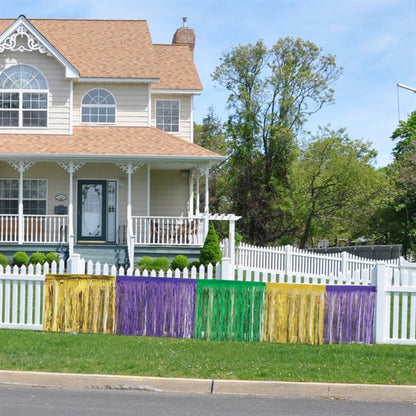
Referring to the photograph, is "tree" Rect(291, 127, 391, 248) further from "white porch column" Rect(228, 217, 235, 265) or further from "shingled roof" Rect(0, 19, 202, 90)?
"white porch column" Rect(228, 217, 235, 265)

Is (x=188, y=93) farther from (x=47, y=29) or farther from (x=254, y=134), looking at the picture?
(x=254, y=134)

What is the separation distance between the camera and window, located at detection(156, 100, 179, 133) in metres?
28.1

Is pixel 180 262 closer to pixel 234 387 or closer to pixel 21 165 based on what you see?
pixel 21 165

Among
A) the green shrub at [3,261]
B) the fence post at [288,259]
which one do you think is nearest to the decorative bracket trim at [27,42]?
the green shrub at [3,261]

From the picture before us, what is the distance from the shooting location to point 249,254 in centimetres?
2492

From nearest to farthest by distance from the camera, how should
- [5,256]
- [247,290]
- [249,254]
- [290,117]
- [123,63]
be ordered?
[247,290] < [5,256] < [249,254] < [123,63] < [290,117]

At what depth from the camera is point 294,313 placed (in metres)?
12.0

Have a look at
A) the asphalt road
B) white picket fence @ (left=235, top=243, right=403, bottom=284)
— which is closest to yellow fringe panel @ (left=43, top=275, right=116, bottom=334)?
the asphalt road

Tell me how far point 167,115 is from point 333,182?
1317cm

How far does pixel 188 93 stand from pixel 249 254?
6.89 m

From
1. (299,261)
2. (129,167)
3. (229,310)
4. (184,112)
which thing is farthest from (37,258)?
(229,310)

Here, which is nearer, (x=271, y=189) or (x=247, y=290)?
(x=247, y=290)

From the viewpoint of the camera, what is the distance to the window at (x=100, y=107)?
1031 inches

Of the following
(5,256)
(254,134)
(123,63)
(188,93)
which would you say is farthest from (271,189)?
(5,256)
